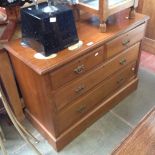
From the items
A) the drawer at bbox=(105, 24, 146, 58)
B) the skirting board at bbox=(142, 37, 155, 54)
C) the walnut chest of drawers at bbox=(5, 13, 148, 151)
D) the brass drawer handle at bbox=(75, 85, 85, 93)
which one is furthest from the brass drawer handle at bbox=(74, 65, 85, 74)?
the skirting board at bbox=(142, 37, 155, 54)

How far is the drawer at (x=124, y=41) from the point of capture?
1.45 m

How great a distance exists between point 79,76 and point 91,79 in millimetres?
142

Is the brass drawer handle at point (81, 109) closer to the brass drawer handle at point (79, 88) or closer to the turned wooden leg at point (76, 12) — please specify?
the brass drawer handle at point (79, 88)

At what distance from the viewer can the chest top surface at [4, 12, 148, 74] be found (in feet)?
3.70

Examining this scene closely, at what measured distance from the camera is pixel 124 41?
1548 millimetres

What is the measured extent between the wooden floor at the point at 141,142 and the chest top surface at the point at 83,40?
57 centimetres

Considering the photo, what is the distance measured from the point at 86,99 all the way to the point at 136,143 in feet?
2.83

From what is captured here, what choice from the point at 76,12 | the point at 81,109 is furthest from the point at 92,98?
the point at 76,12

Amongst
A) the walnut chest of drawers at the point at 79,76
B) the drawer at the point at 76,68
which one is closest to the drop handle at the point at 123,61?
the walnut chest of drawers at the point at 79,76

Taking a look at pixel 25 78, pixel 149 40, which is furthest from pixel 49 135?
pixel 149 40

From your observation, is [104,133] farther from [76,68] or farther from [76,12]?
[76,12]

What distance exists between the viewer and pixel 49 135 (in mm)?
1521

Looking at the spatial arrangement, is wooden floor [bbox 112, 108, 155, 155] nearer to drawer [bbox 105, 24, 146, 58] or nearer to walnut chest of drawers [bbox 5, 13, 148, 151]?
walnut chest of drawers [bbox 5, 13, 148, 151]

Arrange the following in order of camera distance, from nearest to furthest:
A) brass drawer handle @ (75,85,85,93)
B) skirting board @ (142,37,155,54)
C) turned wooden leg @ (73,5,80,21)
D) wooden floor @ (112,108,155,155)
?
1. wooden floor @ (112,108,155,155)
2. brass drawer handle @ (75,85,85,93)
3. turned wooden leg @ (73,5,80,21)
4. skirting board @ (142,37,155,54)
